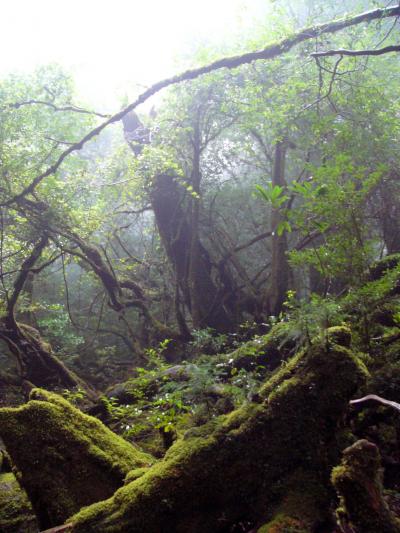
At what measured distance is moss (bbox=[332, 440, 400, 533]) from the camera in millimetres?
2154

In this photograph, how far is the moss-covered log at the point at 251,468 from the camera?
109 inches

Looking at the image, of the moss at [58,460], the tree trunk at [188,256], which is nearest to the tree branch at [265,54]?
the tree trunk at [188,256]

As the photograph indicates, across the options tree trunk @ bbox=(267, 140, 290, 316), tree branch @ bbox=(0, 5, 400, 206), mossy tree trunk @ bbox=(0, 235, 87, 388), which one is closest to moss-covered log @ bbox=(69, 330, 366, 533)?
tree branch @ bbox=(0, 5, 400, 206)

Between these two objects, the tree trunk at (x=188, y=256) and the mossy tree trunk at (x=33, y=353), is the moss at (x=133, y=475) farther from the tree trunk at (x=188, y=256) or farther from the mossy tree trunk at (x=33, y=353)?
the tree trunk at (x=188, y=256)

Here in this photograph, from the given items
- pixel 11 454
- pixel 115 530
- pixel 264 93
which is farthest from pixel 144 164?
pixel 115 530

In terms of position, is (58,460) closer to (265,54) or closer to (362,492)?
(362,492)

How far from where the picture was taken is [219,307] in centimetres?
1012

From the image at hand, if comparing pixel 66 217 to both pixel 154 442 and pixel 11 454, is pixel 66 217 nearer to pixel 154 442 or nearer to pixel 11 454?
pixel 154 442

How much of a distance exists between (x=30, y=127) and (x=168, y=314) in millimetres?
6174

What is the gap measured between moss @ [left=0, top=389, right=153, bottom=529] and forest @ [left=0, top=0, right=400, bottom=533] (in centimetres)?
2

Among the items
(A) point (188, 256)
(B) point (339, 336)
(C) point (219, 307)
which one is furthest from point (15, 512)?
(A) point (188, 256)

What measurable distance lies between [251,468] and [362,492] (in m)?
0.88

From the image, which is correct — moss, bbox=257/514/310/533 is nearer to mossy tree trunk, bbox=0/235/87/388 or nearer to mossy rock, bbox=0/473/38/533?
mossy rock, bbox=0/473/38/533

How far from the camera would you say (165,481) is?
285 cm
